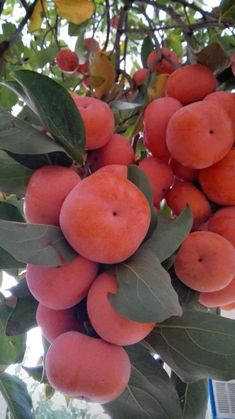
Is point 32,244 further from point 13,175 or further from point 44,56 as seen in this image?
point 44,56

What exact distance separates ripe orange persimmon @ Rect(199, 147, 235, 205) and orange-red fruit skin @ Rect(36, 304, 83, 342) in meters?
0.18

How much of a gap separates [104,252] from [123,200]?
5 centimetres

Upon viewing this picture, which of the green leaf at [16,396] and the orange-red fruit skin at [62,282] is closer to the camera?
the orange-red fruit skin at [62,282]

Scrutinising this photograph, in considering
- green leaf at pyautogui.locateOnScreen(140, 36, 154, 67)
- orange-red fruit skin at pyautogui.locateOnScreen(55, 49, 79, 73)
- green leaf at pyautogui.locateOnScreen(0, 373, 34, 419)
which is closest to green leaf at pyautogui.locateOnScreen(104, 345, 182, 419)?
green leaf at pyautogui.locateOnScreen(0, 373, 34, 419)

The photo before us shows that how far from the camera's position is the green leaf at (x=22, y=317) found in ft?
1.67

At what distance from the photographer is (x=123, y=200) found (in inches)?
16.4

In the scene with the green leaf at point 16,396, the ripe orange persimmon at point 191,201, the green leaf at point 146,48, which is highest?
the green leaf at point 146,48

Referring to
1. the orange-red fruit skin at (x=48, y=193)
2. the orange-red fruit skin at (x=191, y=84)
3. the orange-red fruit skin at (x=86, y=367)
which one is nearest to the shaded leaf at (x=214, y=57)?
the orange-red fruit skin at (x=191, y=84)

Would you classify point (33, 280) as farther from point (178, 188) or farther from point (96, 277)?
point (178, 188)

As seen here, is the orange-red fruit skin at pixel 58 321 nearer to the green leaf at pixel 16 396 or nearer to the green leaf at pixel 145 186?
the green leaf at pixel 145 186

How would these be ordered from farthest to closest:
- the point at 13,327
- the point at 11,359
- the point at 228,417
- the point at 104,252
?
the point at 228,417
the point at 11,359
the point at 13,327
the point at 104,252

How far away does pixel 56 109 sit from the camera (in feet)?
1.59

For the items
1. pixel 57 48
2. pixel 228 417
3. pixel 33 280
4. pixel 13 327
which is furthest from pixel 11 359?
pixel 228 417

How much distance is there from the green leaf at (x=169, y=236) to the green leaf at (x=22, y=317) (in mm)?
149
